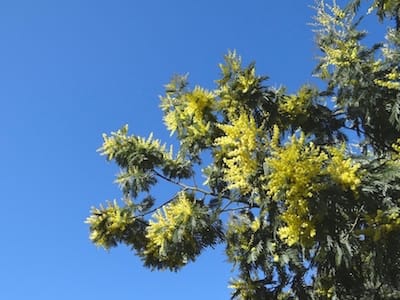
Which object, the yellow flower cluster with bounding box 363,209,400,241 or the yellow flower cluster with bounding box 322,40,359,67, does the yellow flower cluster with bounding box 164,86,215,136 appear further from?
the yellow flower cluster with bounding box 363,209,400,241

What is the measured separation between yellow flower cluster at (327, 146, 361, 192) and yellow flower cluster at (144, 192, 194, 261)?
7.71ft

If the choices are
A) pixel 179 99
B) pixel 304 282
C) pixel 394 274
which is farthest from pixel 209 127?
pixel 394 274

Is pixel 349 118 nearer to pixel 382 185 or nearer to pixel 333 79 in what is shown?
pixel 333 79

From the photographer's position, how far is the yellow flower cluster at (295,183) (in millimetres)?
5531

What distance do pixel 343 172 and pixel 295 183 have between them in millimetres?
573

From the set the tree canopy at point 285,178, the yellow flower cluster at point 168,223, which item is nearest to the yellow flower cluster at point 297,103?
the tree canopy at point 285,178

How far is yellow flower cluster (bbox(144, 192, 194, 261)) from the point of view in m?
7.43

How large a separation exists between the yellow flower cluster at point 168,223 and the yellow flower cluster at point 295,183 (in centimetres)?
188

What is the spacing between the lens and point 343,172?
5715 mm

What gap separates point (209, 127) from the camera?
7.58m

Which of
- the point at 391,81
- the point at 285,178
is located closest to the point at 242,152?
the point at 285,178

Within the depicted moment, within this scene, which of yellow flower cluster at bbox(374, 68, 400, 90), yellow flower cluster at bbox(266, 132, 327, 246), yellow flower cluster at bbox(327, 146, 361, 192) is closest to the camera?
yellow flower cluster at bbox(266, 132, 327, 246)

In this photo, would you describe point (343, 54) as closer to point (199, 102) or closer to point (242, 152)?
point (199, 102)

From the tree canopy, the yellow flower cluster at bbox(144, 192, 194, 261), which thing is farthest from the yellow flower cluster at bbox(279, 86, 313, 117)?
the yellow flower cluster at bbox(144, 192, 194, 261)
